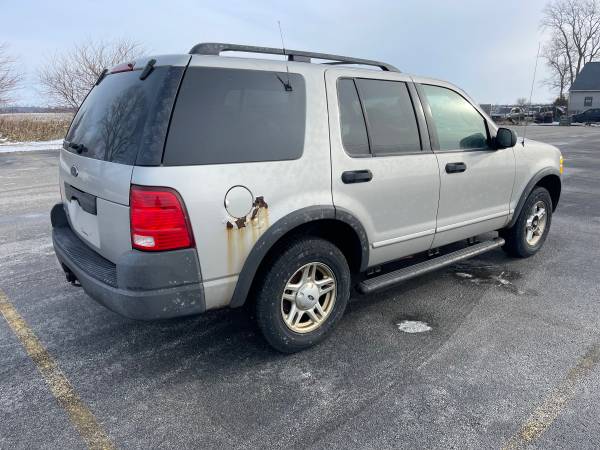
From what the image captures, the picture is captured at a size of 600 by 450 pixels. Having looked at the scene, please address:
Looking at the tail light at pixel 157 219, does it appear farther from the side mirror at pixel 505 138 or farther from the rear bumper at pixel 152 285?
the side mirror at pixel 505 138

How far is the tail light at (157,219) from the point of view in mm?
2316

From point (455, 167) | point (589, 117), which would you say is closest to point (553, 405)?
point (455, 167)

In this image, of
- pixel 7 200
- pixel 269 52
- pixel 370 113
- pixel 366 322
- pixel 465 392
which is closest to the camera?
pixel 465 392

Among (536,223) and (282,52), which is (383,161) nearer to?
(282,52)

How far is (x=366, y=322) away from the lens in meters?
3.50

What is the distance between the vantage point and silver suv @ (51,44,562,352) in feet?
7.86

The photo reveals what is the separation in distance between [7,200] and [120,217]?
23.7 feet

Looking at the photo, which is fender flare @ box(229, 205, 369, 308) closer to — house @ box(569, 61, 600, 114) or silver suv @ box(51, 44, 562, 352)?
silver suv @ box(51, 44, 562, 352)

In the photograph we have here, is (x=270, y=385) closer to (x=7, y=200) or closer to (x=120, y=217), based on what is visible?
(x=120, y=217)

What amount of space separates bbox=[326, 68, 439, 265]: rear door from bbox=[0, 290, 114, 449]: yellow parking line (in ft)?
6.14

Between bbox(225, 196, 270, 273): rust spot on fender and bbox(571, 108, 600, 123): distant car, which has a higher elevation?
bbox(571, 108, 600, 123): distant car

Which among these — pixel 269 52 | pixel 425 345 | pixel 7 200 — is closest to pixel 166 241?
pixel 269 52

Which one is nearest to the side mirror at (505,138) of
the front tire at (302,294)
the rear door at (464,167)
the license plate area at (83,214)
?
the rear door at (464,167)

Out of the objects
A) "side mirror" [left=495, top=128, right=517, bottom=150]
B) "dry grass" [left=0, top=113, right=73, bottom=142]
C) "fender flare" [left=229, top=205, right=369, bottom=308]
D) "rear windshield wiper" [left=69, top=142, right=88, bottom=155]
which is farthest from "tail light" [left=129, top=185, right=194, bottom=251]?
"dry grass" [left=0, top=113, right=73, bottom=142]
